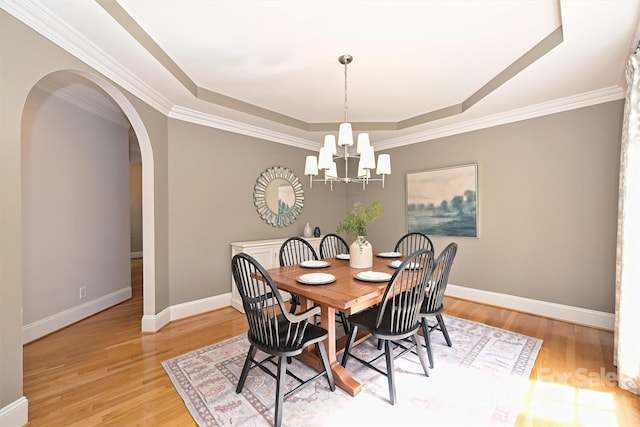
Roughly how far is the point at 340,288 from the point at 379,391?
2.55ft

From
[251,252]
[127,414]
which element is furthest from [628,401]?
[251,252]

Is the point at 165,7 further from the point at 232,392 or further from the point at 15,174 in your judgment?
the point at 232,392

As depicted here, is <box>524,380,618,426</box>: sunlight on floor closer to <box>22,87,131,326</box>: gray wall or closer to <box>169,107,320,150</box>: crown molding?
<box>169,107,320,150</box>: crown molding

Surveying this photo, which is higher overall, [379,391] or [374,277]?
[374,277]

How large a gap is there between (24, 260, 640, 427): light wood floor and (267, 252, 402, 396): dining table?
39.1 inches

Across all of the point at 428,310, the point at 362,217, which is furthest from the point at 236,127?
the point at 428,310

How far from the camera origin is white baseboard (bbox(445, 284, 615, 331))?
301 cm

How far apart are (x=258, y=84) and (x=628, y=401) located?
156 inches

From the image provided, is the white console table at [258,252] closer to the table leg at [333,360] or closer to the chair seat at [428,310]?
the table leg at [333,360]

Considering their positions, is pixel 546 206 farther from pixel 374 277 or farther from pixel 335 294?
pixel 335 294

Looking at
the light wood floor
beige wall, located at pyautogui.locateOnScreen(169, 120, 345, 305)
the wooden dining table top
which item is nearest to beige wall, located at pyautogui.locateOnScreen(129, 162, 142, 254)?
the light wood floor

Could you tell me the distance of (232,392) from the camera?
1997 millimetres

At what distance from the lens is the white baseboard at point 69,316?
9.13 feet

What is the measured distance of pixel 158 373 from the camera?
223 centimetres
